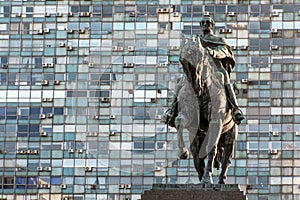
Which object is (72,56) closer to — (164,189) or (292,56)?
(292,56)

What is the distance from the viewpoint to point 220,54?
42.7 metres

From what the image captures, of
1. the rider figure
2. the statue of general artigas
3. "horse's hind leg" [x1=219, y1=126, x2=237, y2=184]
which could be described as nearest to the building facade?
the rider figure

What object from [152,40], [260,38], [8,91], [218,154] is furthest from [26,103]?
[218,154]

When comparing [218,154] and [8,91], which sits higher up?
[218,154]

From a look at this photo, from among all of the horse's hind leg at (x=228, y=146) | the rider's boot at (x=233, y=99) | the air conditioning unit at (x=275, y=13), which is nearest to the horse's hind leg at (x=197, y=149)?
the horse's hind leg at (x=228, y=146)

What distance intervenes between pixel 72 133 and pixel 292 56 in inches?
610

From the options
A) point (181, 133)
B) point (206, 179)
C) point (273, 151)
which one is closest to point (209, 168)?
point (206, 179)

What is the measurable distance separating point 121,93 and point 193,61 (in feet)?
182

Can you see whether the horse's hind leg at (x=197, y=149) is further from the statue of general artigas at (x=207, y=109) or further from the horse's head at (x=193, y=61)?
the horse's head at (x=193, y=61)

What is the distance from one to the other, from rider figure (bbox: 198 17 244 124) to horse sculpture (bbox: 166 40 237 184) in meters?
0.20

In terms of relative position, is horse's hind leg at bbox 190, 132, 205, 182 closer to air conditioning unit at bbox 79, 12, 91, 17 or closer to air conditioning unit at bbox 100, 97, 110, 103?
air conditioning unit at bbox 100, 97, 110, 103

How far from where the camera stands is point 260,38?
9581 centimetres

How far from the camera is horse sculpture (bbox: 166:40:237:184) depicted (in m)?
41.1

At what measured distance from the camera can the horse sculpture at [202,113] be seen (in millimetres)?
41125
